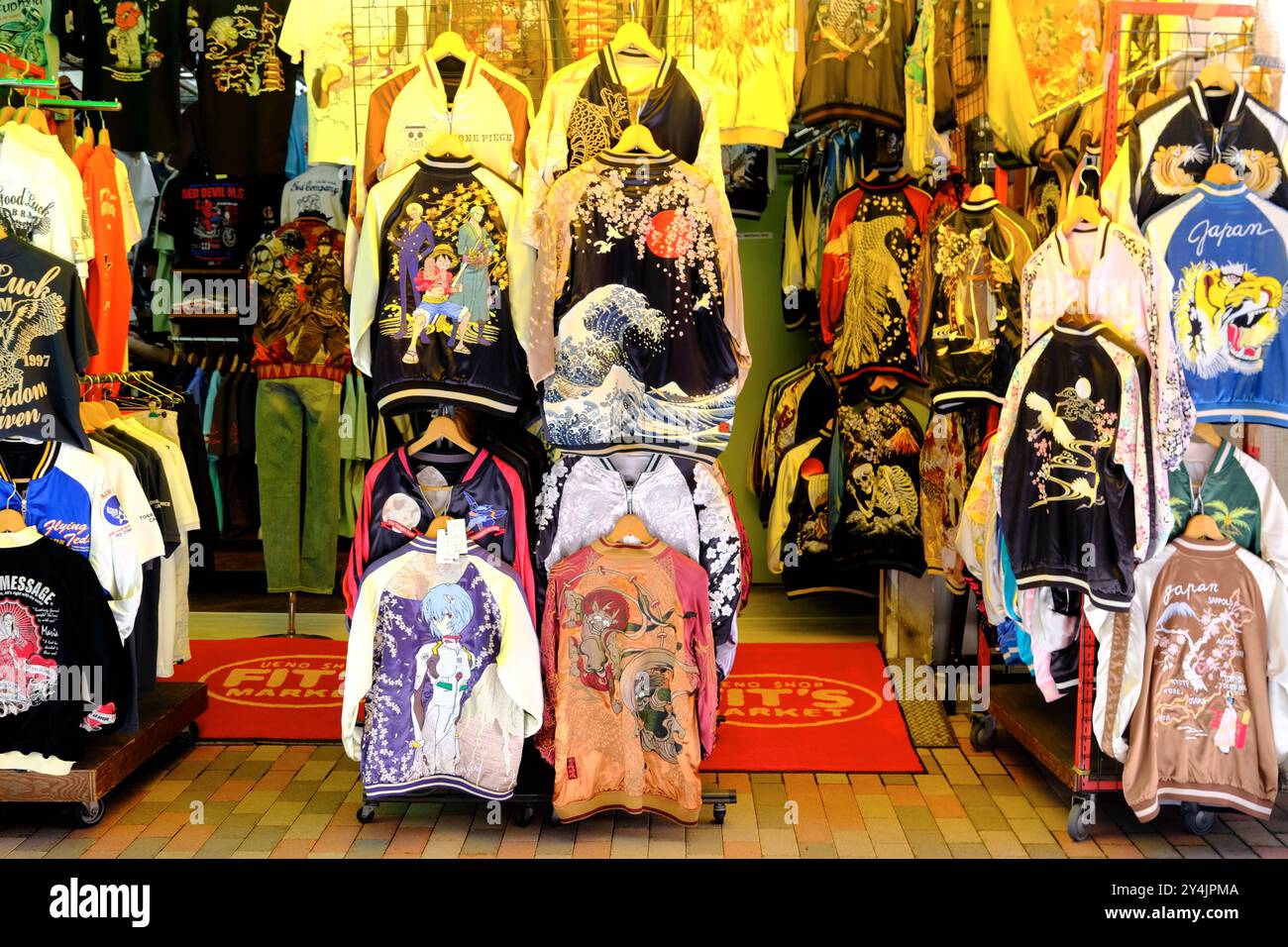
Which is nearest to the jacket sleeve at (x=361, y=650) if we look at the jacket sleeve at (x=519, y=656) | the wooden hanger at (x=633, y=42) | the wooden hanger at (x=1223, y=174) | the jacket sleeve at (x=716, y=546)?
A: the jacket sleeve at (x=519, y=656)

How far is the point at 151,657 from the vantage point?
4246 millimetres

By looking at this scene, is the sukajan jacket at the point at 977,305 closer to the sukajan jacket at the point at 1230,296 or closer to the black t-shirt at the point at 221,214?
the sukajan jacket at the point at 1230,296

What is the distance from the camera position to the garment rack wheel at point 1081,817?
3604 millimetres

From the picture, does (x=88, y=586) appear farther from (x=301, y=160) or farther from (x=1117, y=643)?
(x=1117, y=643)

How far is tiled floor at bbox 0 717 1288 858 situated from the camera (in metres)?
3.56

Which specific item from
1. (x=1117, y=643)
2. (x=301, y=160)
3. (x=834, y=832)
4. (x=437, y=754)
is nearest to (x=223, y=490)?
(x=301, y=160)

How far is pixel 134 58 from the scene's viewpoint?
16.9 feet

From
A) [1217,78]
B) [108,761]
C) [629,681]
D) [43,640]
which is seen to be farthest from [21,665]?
[1217,78]

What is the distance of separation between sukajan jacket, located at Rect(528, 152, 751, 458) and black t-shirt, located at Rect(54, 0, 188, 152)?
8.02ft

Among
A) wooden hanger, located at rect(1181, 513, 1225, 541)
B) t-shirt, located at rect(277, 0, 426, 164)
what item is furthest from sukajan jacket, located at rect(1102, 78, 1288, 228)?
t-shirt, located at rect(277, 0, 426, 164)

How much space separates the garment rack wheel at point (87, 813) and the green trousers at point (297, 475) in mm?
2274

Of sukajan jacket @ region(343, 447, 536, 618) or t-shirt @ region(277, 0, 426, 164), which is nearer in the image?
sukajan jacket @ region(343, 447, 536, 618)

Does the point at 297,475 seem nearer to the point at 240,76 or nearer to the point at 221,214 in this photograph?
the point at 221,214

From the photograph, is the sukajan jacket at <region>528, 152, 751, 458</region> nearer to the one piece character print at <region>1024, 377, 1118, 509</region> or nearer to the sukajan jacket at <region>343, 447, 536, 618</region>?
the sukajan jacket at <region>343, 447, 536, 618</region>
